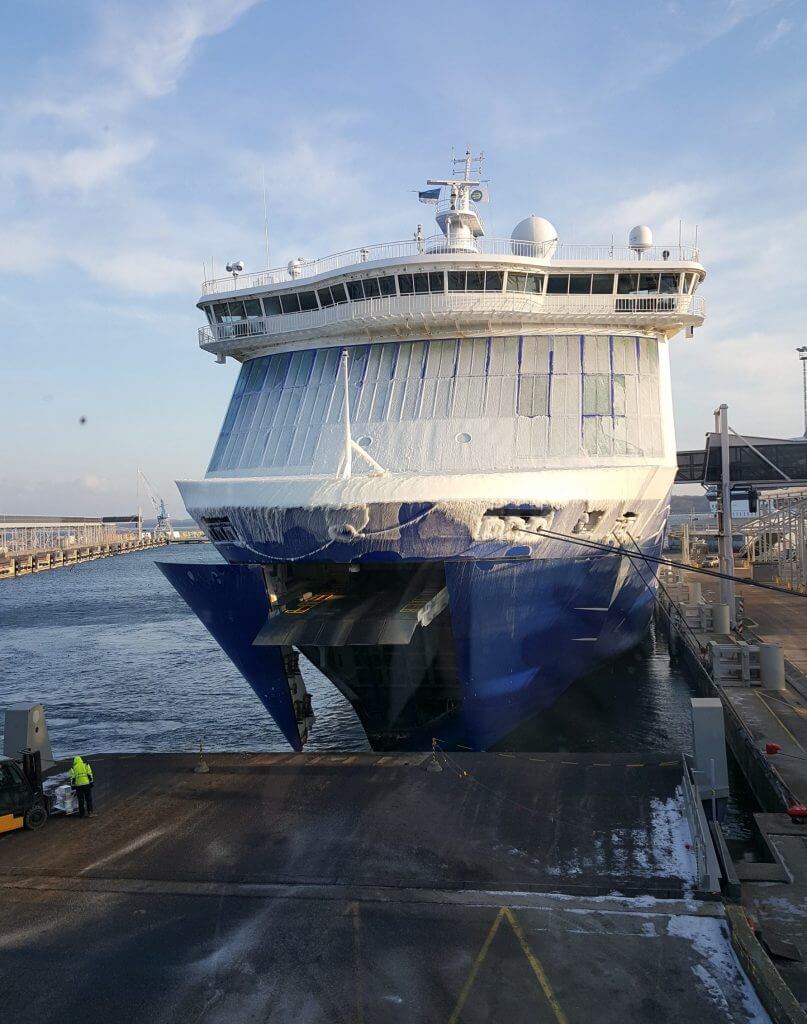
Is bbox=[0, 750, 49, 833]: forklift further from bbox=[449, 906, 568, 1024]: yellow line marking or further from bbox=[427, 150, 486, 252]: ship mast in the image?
bbox=[427, 150, 486, 252]: ship mast

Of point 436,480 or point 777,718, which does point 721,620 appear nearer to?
point 777,718

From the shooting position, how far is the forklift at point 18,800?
11039 millimetres

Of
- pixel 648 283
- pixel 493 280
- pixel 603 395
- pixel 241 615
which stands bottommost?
pixel 241 615

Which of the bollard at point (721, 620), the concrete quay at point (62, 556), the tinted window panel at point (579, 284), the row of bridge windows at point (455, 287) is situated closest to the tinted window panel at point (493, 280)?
the row of bridge windows at point (455, 287)

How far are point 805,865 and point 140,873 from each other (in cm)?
821

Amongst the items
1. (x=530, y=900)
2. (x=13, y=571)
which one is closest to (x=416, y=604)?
(x=530, y=900)

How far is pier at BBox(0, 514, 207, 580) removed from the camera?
3522 inches

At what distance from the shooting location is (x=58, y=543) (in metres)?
117

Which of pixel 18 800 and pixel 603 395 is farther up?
pixel 603 395

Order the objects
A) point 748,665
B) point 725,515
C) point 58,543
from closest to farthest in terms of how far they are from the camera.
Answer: point 748,665, point 725,515, point 58,543

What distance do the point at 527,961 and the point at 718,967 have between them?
5.53 ft

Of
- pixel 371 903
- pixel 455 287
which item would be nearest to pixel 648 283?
pixel 455 287

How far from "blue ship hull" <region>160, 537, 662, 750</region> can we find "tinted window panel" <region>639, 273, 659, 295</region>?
5731 millimetres

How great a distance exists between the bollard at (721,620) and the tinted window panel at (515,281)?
14705mm
